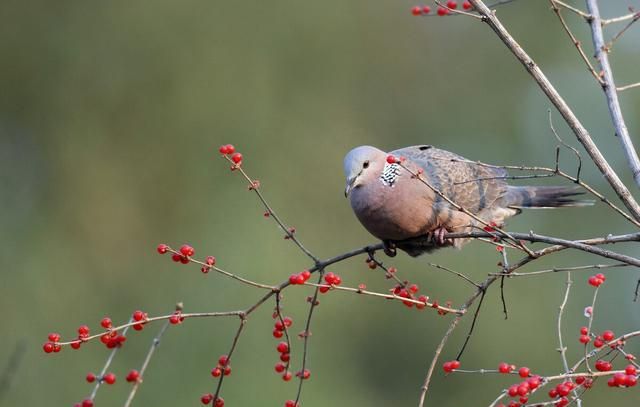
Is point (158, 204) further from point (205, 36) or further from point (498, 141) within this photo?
point (498, 141)

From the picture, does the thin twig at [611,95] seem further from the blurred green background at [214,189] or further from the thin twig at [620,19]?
the blurred green background at [214,189]

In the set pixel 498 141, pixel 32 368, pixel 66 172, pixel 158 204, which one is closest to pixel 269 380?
pixel 32 368

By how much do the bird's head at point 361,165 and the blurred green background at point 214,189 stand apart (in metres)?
4.54

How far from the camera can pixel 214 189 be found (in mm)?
9523

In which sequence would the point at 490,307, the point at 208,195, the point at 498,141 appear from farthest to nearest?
the point at 498,141, the point at 490,307, the point at 208,195

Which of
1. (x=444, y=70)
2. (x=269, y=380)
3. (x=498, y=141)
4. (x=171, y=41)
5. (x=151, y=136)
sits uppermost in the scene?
(x=444, y=70)

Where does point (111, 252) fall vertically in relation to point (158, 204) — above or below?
below

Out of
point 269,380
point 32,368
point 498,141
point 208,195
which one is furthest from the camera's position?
point 498,141

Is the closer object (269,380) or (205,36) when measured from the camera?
(269,380)

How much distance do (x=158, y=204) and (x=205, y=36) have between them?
6.70ft

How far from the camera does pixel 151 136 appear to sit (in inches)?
395

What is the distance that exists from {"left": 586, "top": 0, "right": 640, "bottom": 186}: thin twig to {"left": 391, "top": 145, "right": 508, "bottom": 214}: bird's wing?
1.31 metres

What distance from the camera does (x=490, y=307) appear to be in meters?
10.2

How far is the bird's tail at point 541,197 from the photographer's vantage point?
4.80m
